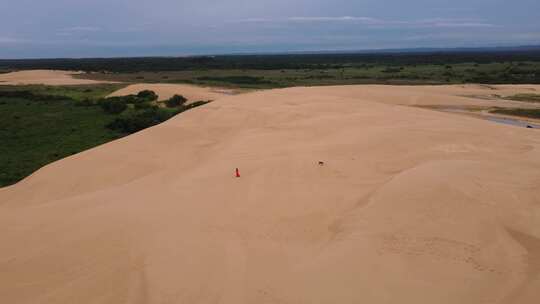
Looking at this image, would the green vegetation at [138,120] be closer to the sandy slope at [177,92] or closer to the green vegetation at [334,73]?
the sandy slope at [177,92]

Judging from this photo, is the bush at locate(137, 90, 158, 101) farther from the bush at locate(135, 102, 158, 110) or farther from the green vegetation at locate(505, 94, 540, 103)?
the green vegetation at locate(505, 94, 540, 103)

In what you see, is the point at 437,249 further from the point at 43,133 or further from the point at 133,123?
the point at 43,133

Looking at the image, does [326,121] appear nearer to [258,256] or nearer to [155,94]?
[258,256]

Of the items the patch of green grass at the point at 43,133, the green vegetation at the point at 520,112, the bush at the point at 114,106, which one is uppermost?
the bush at the point at 114,106

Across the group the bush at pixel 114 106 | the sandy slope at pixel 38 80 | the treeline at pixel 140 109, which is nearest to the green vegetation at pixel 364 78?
the sandy slope at pixel 38 80

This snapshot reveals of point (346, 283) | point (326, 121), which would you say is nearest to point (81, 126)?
point (326, 121)

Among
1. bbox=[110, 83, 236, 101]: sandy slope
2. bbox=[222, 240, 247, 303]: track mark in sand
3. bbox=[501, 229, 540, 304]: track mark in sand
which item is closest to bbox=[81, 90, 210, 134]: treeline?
bbox=[110, 83, 236, 101]: sandy slope
